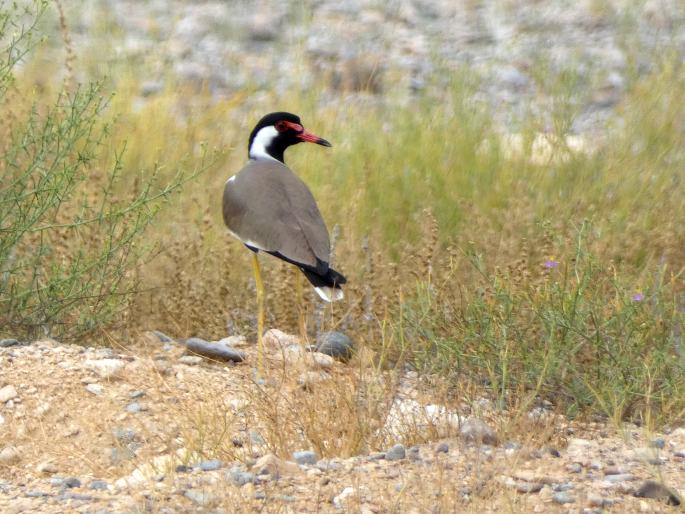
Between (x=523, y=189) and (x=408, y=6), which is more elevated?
(x=408, y=6)

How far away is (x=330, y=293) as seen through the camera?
5125 mm

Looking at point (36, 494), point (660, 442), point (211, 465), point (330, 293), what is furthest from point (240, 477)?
point (330, 293)

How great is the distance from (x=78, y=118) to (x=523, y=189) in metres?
2.49

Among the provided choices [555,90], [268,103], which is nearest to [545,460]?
[555,90]

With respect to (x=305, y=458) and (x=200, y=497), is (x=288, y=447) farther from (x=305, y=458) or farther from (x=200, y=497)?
(x=200, y=497)

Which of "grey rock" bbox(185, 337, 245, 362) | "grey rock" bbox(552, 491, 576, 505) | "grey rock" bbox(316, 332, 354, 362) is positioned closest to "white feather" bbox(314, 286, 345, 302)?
"grey rock" bbox(316, 332, 354, 362)

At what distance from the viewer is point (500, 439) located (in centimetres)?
416

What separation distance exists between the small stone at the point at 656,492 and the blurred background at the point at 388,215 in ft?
1.57

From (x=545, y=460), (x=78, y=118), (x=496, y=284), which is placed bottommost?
(x=545, y=460)

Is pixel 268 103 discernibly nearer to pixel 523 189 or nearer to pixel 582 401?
pixel 523 189

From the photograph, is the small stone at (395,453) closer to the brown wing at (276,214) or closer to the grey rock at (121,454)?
the grey rock at (121,454)

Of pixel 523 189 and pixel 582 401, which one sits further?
pixel 523 189

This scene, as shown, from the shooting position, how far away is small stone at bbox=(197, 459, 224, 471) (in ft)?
13.0

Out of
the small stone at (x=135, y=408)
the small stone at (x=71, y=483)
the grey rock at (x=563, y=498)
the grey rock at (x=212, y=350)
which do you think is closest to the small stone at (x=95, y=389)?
the small stone at (x=135, y=408)
